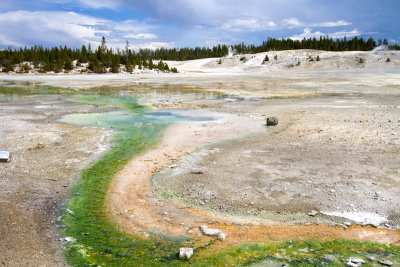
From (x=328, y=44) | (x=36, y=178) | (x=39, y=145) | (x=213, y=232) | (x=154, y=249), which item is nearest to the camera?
(x=154, y=249)

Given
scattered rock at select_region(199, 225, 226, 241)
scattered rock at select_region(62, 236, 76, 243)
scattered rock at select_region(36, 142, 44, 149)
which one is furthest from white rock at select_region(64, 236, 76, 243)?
scattered rock at select_region(36, 142, 44, 149)

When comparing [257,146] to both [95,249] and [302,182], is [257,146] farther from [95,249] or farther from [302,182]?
[95,249]

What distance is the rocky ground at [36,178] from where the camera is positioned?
4.25 metres

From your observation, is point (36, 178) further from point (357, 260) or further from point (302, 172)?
point (357, 260)

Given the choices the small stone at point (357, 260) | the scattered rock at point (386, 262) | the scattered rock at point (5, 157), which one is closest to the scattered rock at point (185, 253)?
the small stone at point (357, 260)

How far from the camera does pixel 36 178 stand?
6.65 m

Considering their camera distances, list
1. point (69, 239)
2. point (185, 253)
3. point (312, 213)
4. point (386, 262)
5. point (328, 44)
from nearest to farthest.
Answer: point (386, 262) < point (185, 253) < point (69, 239) < point (312, 213) < point (328, 44)

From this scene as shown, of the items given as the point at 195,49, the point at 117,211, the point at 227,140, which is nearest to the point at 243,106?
the point at 227,140

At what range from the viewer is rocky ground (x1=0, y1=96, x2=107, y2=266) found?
4246mm

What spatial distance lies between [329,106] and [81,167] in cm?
1194

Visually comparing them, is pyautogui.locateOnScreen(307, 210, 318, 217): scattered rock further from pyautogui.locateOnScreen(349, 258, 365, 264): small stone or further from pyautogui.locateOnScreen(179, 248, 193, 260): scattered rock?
pyautogui.locateOnScreen(179, 248, 193, 260): scattered rock

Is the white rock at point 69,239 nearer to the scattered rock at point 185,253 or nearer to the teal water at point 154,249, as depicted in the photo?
the teal water at point 154,249

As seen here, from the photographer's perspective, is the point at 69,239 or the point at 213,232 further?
the point at 213,232

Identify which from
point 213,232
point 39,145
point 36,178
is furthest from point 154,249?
point 39,145
